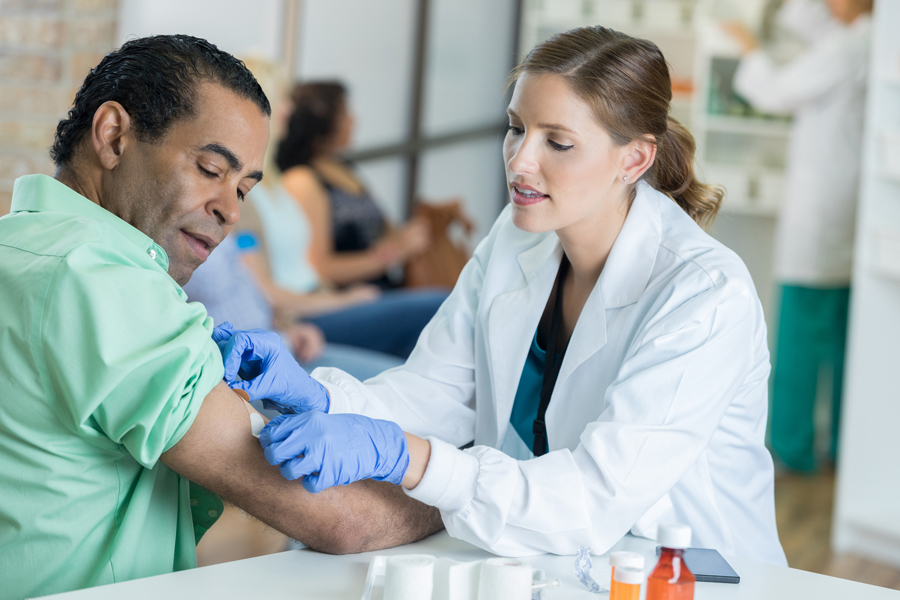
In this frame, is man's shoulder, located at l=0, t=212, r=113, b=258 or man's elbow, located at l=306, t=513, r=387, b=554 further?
man's elbow, located at l=306, t=513, r=387, b=554

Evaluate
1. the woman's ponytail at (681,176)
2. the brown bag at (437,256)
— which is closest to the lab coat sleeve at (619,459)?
the woman's ponytail at (681,176)

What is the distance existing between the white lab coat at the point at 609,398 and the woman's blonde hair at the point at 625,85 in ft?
0.28

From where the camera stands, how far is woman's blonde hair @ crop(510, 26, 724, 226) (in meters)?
1.32

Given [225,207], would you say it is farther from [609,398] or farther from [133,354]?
[609,398]

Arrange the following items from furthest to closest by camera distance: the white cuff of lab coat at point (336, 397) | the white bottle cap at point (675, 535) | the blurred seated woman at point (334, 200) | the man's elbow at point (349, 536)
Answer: the blurred seated woman at point (334, 200)
the white cuff of lab coat at point (336, 397)
the man's elbow at point (349, 536)
the white bottle cap at point (675, 535)

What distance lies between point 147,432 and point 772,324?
3725 mm

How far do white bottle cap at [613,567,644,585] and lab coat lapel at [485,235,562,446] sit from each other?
1.99ft

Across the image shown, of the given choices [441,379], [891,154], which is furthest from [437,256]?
[441,379]

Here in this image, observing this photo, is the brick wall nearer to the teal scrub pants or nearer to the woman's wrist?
the woman's wrist

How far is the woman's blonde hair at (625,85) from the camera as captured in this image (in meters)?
1.32

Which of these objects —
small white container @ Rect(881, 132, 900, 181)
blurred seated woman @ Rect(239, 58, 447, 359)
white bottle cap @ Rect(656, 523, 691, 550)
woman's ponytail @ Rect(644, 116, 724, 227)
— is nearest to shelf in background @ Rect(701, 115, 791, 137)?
small white container @ Rect(881, 132, 900, 181)

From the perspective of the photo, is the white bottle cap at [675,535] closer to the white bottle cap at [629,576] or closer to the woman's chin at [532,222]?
the white bottle cap at [629,576]

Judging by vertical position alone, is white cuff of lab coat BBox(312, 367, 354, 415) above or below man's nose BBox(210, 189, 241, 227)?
below

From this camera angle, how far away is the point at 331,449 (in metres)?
1.00
